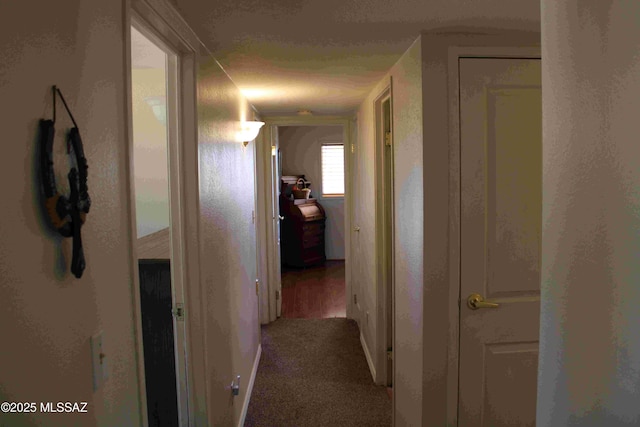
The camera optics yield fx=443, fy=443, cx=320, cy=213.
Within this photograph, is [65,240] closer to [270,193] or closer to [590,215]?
[590,215]

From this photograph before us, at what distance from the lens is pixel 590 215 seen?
28.4 inches

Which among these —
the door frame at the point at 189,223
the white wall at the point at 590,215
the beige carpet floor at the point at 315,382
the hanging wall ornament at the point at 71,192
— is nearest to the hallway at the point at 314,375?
the beige carpet floor at the point at 315,382

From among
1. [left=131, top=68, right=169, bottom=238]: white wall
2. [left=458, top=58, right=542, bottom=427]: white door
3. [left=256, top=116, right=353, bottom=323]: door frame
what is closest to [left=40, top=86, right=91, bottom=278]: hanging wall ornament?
[left=458, top=58, right=542, bottom=427]: white door

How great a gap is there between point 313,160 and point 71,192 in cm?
672

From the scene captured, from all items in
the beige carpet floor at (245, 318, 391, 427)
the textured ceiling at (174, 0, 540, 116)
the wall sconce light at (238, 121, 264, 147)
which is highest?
the textured ceiling at (174, 0, 540, 116)

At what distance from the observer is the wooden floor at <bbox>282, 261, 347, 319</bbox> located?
4895 millimetres

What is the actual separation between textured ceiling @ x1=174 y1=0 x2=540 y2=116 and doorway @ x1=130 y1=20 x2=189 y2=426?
261mm

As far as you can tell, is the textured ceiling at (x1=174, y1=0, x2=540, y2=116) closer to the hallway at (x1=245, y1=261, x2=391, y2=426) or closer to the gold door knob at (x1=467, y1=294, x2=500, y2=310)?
the gold door knob at (x1=467, y1=294, x2=500, y2=310)

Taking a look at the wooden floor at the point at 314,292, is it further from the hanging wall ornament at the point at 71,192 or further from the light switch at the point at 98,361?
the hanging wall ornament at the point at 71,192

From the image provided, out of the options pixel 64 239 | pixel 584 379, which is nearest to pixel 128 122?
pixel 64 239

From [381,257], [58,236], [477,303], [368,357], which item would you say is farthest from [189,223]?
[368,357]

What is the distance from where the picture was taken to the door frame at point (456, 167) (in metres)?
1.85

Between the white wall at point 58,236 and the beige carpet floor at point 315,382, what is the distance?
1927mm

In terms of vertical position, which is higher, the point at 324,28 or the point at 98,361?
the point at 324,28
